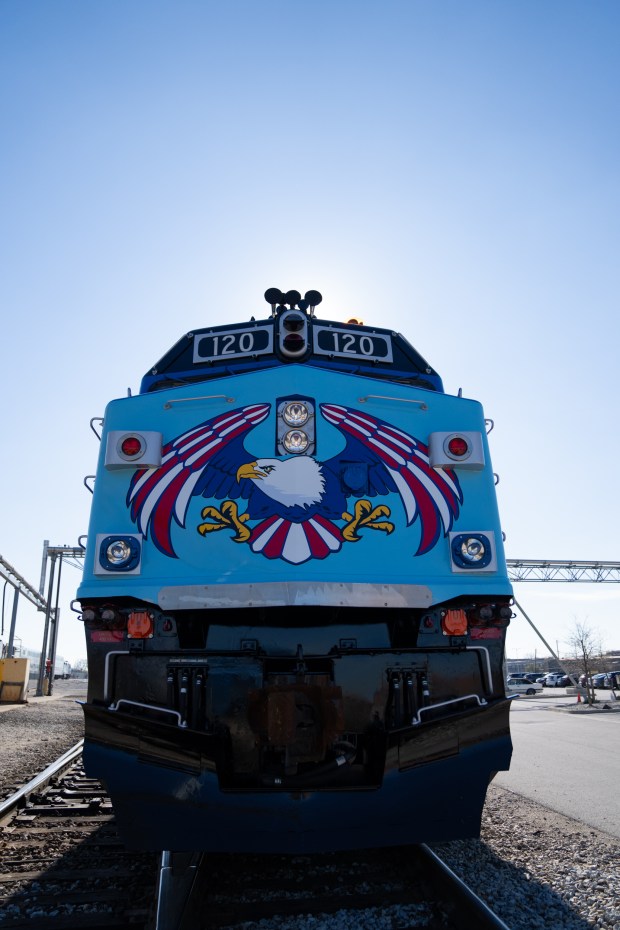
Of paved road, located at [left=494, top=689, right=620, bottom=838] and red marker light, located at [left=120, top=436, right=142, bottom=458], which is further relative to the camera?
paved road, located at [left=494, top=689, right=620, bottom=838]

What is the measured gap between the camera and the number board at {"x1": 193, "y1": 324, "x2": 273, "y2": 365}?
16.7ft

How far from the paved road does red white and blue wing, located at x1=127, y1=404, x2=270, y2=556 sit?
5.07m

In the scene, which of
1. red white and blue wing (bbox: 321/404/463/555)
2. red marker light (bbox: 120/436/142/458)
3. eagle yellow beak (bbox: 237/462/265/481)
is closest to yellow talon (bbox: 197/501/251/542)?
eagle yellow beak (bbox: 237/462/265/481)

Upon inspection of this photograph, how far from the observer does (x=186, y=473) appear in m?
4.10

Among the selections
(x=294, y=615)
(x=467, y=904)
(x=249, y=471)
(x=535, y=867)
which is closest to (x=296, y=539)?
(x=294, y=615)

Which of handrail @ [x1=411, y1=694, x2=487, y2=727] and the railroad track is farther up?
handrail @ [x1=411, y1=694, x2=487, y2=727]

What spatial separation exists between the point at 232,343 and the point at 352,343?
3.25 ft

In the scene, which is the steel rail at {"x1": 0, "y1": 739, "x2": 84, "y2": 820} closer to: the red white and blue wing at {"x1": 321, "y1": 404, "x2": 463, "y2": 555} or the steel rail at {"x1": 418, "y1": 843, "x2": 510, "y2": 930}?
the steel rail at {"x1": 418, "y1": 843, "x2": 510, "y2": 930}

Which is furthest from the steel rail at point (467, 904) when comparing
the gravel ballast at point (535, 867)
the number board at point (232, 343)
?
the number board at point (232, 343)

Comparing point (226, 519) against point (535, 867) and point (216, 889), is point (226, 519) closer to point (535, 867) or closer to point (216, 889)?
point (216, 889)

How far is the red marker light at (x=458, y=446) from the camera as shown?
420 centimetres

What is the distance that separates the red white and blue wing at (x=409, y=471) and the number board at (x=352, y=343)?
92 centimetres

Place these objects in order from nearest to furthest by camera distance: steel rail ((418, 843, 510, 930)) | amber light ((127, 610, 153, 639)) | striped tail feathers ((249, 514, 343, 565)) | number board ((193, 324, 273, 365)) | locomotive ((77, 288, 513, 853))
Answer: steel rail ((418, 843, 510, 930))
locomotive ((77, 288, 513, 853))
amber light ((127, 610, 153, 639))
striped tail feathers ((249, 514, 343, 565))
number board ((193, 324, 273, 365))

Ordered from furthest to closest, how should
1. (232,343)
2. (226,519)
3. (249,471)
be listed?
(232,343)
(249,471)
(226,519)
